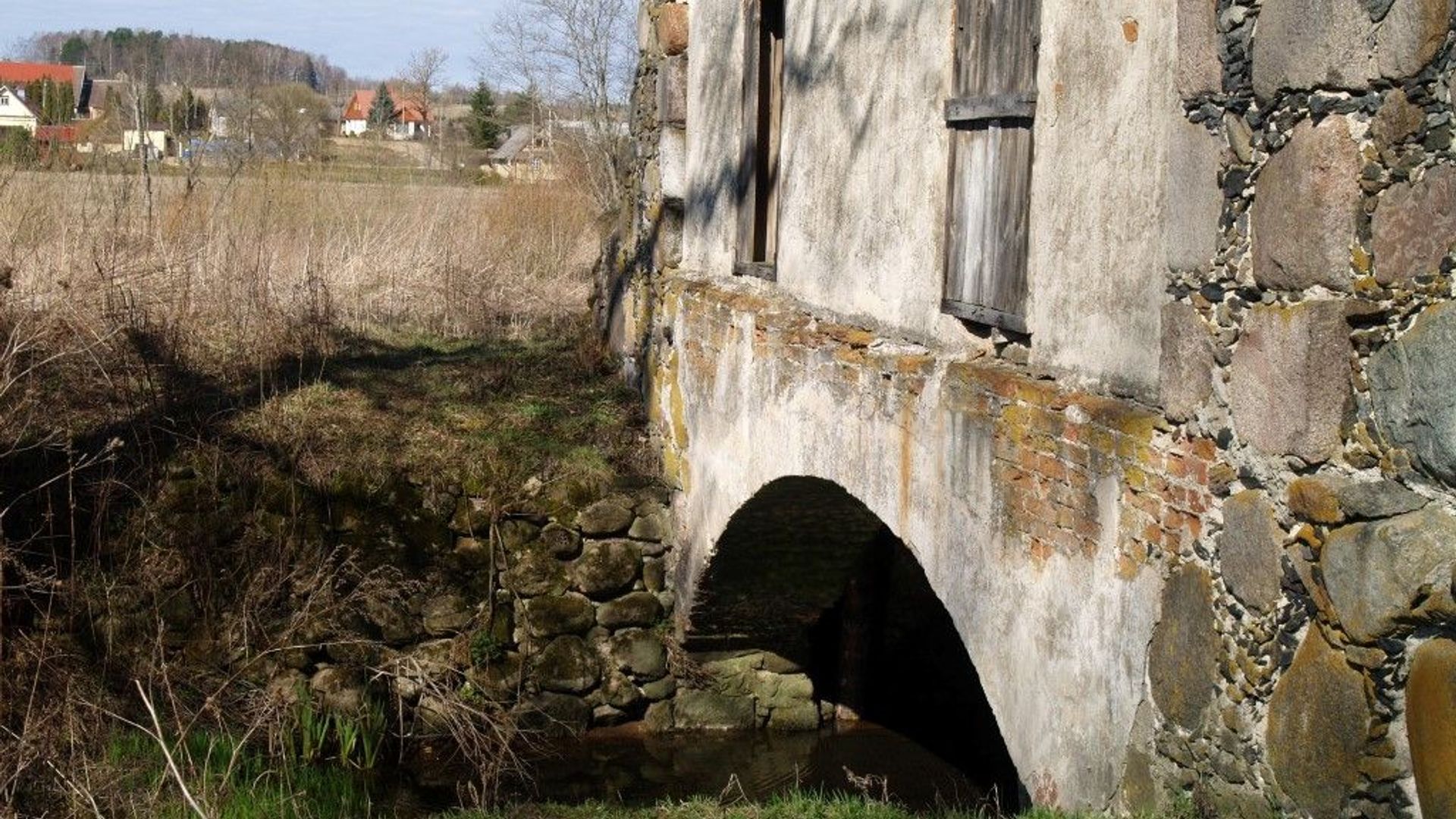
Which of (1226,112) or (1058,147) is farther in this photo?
(1058,147)

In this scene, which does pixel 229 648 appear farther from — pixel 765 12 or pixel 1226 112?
pixel 1226 112

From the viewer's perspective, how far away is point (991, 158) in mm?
5172

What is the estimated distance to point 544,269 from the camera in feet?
47.7

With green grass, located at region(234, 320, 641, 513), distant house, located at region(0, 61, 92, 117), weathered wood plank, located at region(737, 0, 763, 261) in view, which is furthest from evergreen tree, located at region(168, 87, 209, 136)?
weathered wood plank, located at region(737, 0, 763, 261)

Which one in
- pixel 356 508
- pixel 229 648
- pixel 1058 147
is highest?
pixel 1058 147

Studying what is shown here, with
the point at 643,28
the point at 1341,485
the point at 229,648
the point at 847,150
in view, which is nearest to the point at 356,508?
the point at 229,648

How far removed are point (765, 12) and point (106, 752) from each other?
4.60 m

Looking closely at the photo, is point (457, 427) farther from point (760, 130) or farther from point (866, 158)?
point (866, 158)

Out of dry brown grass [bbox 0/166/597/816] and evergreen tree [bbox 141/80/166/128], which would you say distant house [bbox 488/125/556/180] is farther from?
evergreen tree [bbox 141/80/166/128]

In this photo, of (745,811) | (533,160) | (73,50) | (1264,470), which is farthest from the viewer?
(73,50)

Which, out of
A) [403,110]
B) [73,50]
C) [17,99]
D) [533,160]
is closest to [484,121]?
[403,110]

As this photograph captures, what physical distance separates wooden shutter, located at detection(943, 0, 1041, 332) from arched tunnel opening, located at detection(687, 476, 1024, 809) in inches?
115

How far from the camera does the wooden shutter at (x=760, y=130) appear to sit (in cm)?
795

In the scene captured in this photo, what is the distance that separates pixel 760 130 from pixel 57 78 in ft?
30.5
